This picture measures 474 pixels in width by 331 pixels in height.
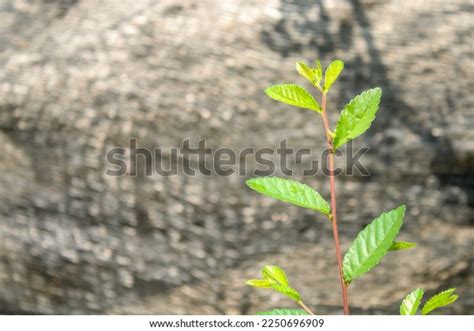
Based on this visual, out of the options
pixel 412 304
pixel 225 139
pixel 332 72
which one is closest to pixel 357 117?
pixel 332 72

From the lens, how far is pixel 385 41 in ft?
4.52

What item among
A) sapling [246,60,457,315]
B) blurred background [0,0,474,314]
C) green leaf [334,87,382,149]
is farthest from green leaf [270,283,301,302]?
blurred background [0,0,474,314]

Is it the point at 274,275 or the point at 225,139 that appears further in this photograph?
the point at 225,139

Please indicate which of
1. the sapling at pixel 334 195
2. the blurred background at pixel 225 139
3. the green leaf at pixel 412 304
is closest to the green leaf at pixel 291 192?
the sapling at pixel 334 195

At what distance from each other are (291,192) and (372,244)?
70 mm

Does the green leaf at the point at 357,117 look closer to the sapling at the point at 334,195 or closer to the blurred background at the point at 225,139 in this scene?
the sapling at the point at 334,195

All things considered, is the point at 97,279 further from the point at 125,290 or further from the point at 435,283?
the point at 435,283

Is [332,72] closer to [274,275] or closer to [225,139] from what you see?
[274,275]

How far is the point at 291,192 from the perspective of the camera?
1.43 feet

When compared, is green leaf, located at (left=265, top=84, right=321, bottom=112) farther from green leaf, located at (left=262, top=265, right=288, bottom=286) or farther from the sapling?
green leaf, located at (left=262, top=265, right=288, bottom=286)

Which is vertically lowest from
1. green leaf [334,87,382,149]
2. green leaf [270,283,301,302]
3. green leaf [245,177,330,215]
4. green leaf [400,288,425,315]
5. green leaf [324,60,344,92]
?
green leaf [400,288,425,315]

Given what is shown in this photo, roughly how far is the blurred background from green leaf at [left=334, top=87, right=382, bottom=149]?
3.14 feet

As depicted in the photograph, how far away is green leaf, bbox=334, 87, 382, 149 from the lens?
41 cm

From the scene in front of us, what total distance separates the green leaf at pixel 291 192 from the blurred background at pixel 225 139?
95cm
